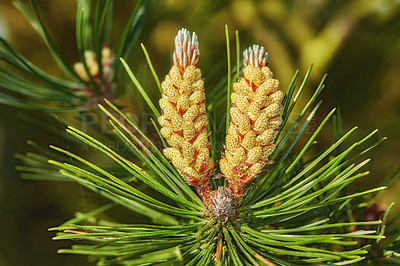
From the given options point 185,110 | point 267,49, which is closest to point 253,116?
point 185,110

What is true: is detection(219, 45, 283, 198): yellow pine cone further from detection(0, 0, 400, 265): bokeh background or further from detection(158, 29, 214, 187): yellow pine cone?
detection(0, 0, 400, 265): bokeh background

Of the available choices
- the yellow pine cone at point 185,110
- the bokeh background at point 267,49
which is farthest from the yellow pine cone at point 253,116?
the bokeh background at point 267,49

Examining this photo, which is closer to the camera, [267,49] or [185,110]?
[185,110]

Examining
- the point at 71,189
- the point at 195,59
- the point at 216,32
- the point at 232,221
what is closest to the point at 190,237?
the point at 232,221

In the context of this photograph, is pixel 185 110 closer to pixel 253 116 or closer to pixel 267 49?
pixel 253 116

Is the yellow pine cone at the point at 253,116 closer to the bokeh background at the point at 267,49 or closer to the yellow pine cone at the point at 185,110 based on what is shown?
the yellow pine cone at the point at 185,110

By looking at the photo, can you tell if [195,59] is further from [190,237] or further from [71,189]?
[71,189]
